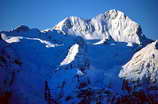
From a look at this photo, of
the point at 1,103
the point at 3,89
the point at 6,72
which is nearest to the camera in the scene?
the point at 1,103

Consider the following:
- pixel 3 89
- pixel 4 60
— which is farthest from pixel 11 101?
pixel 4 60

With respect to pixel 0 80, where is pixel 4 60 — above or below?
above

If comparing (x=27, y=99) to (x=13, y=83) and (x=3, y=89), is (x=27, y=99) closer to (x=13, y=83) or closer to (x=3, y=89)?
(x=13, y=83)

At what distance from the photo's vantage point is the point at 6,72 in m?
190

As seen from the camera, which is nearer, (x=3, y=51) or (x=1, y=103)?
(x=1, y=103)

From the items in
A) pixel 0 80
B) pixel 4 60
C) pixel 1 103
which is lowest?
pixel 1 103

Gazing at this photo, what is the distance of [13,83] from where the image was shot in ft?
644

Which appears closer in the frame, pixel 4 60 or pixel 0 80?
pixel 0 80

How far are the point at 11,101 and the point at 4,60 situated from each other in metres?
24.1

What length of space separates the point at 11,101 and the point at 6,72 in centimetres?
1785

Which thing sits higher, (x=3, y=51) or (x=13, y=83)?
(x=3, y=51)

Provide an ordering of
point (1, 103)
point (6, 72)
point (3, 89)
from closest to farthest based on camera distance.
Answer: point (1, 103) → point (3, 89) → point (6, 72)

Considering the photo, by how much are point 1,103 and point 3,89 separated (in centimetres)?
1356

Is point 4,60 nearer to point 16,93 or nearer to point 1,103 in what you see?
point 16,93
